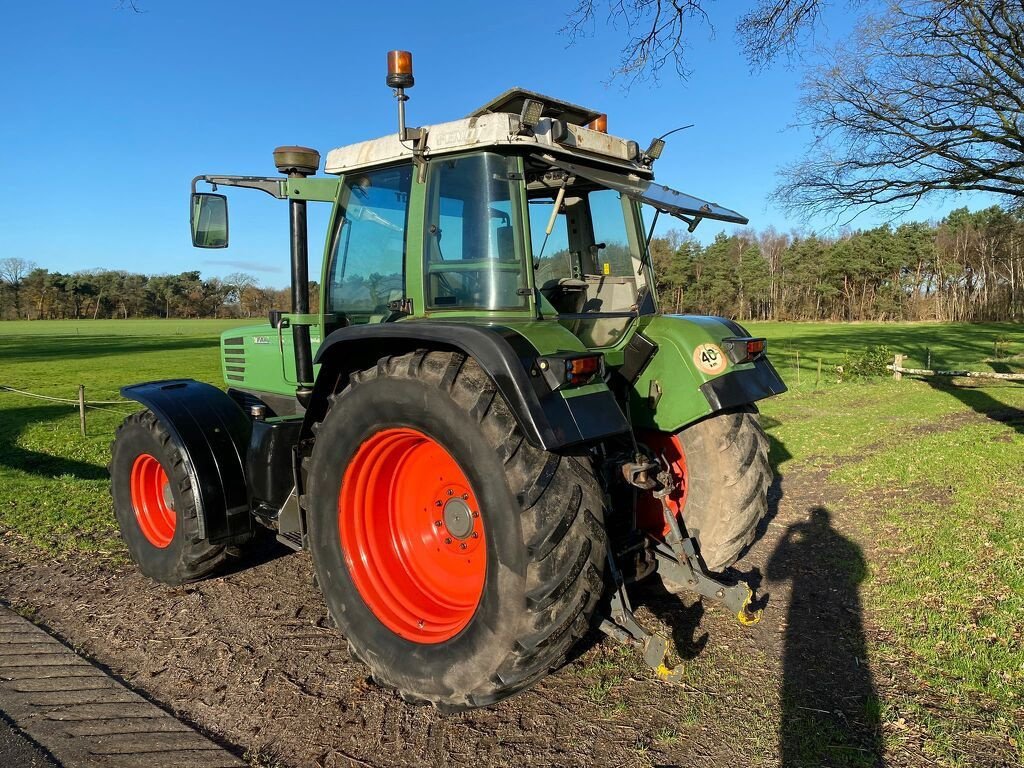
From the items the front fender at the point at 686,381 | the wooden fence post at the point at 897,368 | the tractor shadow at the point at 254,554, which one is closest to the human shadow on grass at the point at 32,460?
the tractor shadow at the point at 254,554

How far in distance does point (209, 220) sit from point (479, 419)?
2.37 m

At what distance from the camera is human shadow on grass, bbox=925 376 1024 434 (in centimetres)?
1051

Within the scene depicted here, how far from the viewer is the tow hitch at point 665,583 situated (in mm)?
2709

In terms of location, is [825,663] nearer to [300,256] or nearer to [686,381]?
[686,381]

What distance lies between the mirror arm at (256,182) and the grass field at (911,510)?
2887mm

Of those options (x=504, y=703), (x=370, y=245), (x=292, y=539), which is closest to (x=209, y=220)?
(x=370, y=245)

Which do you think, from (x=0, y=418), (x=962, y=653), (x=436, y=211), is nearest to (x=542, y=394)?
(x=436, y=211)

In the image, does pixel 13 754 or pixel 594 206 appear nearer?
pixel 13 754

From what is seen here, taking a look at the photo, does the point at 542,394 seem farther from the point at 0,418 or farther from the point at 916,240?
the point at 916,240

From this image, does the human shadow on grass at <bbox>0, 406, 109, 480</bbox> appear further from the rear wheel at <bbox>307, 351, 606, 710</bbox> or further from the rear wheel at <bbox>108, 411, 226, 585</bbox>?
the rear wheel at <bbox>307, 351, 606, 710</bbox>

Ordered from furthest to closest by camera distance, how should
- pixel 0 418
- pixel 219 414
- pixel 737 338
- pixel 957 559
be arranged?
1. pixel 0 418
2. pixel 957 559
3. pixel 219 414
4. pixel 737 338

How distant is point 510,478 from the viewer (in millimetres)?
2502

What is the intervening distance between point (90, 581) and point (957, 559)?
19.3 feet

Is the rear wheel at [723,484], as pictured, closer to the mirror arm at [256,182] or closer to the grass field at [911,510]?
the grass field at [911,510]
